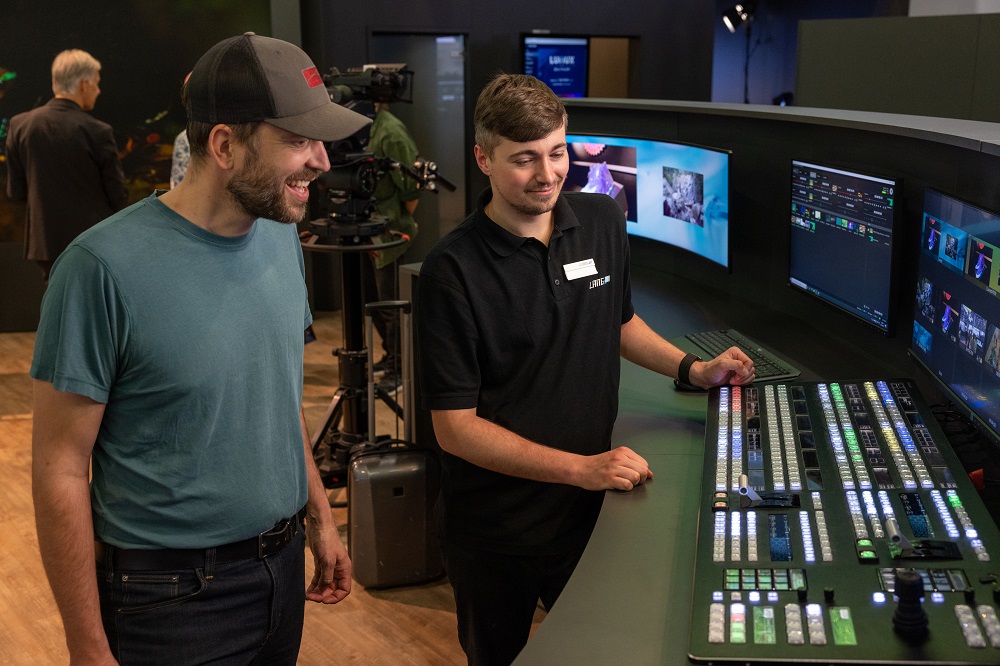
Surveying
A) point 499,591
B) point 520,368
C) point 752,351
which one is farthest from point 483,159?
point 752,351

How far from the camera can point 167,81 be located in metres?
6.29

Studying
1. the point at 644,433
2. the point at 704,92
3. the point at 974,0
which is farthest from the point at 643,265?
the point at 974,0

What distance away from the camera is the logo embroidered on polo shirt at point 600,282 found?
76.3 inches

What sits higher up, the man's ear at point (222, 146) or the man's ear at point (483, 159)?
the man's ear at point (222, 146)

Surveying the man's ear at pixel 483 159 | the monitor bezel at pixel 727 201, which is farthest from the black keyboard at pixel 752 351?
the man's ear at pixel 483 159

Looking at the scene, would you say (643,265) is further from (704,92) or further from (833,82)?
(704,92)

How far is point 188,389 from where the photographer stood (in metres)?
1.46

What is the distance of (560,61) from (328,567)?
638 cm

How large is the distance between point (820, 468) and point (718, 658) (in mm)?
573

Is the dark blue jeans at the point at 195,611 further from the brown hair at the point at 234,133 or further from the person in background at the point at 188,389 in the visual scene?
the brown hair at the point at 234,133

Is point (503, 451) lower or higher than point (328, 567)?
higher

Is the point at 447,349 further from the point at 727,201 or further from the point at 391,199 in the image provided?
the point at 391,199

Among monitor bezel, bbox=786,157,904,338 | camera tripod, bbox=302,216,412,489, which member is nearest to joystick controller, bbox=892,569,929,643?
monitor bezel, bbox=786,157,904,338

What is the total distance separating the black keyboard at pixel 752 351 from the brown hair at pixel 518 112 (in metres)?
0.91
